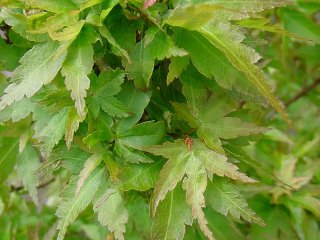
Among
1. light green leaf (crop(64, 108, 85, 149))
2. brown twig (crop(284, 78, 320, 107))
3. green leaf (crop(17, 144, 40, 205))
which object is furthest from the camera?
brown twig (crop(284, 78, 320, 107))

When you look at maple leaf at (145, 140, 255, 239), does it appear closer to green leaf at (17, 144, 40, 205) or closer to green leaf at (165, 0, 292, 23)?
green leaf at (165, 0, 292, 23)

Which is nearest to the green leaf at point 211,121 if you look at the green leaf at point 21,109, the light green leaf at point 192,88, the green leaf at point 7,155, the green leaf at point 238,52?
the light green leaf at point 192,88

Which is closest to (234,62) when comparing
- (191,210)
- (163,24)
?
(163,24)

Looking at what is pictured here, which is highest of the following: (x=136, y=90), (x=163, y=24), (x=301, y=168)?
(x=163, y=24)

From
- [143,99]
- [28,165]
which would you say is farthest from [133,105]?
[28,165]

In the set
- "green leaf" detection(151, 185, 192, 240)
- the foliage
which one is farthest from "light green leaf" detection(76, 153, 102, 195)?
"green leaf" detection(151, 185, 192, 240)

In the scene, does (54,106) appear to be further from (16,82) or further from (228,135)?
(228,135)

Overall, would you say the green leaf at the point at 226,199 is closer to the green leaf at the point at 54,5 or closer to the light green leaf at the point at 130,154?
the light green leaf at the point at 130,154
